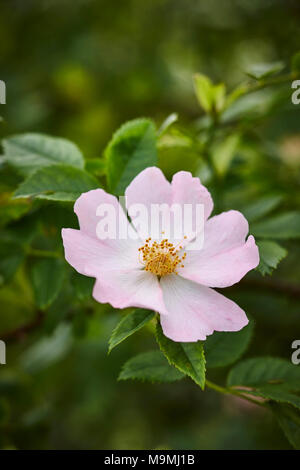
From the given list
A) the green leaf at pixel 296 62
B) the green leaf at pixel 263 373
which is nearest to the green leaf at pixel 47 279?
the green leaf at pixel 263 373

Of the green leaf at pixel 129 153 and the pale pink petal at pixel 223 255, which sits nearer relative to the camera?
the pale pink petal at pixel 223 255

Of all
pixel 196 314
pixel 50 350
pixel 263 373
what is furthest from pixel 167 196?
pixel 50 350

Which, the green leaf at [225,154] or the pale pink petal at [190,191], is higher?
the pale pink petal at [190,191]

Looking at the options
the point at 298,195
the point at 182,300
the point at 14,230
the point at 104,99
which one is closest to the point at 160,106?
the point at 104,99

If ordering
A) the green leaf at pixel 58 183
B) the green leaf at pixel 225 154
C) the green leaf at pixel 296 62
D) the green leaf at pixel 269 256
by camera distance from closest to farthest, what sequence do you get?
the green leaf at pixel 269 256, the green leaf at pixel 58 183, the green leaf at pixel 296 62, the green leaf at pixel 225 154

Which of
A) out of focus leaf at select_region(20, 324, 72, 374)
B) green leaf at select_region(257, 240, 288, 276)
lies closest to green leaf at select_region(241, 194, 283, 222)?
green leaf at select_region(257, 240, 288, 276)

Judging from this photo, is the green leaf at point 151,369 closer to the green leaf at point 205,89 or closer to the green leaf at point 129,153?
the green leaf at point 129,153

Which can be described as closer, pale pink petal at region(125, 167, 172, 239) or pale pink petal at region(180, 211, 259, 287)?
pale pink petal at region(180, 211, 259, 287)

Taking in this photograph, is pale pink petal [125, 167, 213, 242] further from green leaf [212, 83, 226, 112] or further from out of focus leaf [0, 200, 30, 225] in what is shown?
green leaf [212, 83, 226, 112]
